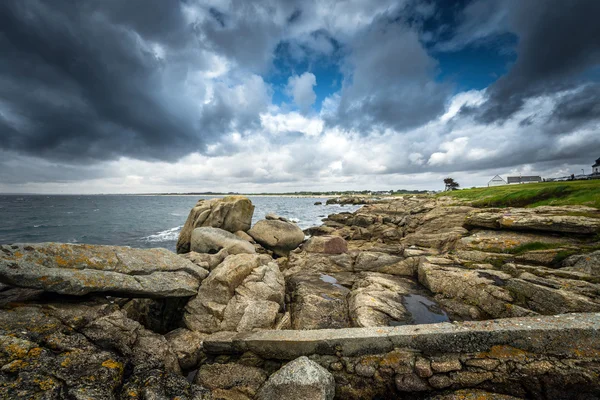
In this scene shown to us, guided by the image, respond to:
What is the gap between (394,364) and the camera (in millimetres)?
5117

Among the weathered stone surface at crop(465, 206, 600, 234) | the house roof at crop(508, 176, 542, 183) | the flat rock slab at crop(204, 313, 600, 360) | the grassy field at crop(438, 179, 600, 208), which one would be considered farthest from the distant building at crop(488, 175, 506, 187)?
the flat rock slab at crop(204, 313, 600, 360)

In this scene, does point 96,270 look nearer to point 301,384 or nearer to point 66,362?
point 66,362

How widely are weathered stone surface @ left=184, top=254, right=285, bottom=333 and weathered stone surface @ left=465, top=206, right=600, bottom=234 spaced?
42.6 feet

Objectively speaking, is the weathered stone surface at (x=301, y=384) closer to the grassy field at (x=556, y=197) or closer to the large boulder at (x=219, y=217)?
the grassy field at (x=556, y=197)

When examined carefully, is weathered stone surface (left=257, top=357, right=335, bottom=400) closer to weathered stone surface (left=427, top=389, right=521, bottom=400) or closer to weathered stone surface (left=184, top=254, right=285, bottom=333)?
weathered stone surface (left=427, top=389, right=521, bottom=400)

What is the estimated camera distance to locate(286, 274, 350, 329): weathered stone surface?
7914 mm

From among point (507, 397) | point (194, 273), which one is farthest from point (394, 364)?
point (194, 273)

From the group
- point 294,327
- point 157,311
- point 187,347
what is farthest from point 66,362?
point 294,327

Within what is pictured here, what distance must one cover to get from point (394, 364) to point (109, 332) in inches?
258

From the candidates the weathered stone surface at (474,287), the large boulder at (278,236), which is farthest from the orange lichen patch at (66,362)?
the large boulder at (278,236)

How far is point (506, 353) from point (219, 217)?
22.7 metres

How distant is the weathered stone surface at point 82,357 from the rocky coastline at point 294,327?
0.03 meters

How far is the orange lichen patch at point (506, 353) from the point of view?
4789 millimetres

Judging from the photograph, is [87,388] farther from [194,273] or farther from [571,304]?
[571,304]
